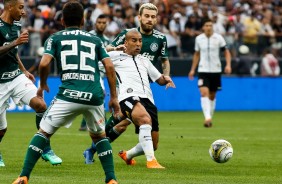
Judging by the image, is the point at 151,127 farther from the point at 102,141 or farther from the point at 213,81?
the point at 213,81

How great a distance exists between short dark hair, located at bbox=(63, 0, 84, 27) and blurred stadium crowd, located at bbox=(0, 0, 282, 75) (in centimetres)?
1619

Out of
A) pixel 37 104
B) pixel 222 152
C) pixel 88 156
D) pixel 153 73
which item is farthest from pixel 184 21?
pixel 37 104

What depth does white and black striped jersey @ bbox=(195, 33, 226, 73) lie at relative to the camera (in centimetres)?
2164

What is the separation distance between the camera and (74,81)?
30.1 ft

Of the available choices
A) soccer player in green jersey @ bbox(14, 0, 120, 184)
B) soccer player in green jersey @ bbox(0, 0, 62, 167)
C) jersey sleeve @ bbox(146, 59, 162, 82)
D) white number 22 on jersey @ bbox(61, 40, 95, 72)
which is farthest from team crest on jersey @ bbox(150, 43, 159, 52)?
white number 22 on jersey @ bbox(61, 40, 95, 72)

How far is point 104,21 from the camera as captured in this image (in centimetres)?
1839

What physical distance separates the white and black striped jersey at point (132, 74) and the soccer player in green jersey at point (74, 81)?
8.88 ft

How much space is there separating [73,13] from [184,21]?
72.5ft

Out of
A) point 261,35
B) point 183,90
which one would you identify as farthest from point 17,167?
point 261,35

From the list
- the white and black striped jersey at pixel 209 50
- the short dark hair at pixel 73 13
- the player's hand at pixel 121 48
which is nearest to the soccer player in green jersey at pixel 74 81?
the short dark hair at pixel 73 13

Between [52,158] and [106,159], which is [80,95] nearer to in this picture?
[106,159]

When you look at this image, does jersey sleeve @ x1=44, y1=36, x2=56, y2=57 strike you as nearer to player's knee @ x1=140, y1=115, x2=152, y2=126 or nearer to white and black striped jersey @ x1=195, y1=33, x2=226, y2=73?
player's knee @ x1=140, y1=115, x2=152, y2=126

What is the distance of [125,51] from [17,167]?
2311 mm

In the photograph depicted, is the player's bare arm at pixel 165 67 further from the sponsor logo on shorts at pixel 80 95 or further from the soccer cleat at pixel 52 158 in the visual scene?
the sponsor logo on shorts at pixel 80 95
